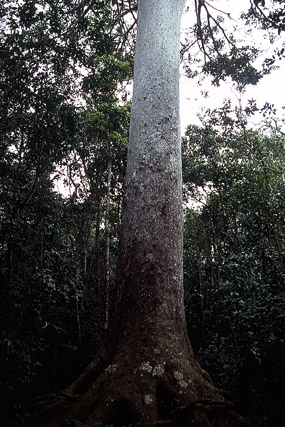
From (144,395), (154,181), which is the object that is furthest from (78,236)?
(144,395)

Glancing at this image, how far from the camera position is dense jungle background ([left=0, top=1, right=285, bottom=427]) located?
311cm

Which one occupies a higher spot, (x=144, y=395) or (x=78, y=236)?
(x=78, y=236)

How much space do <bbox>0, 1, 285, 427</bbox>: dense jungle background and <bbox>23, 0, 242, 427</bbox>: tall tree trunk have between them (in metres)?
0.72

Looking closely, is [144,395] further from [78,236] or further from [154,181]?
[78,236]

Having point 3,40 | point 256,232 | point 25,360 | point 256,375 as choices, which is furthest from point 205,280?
point 3,40

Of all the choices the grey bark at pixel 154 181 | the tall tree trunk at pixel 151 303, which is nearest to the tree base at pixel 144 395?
the tall tree trunk at pixel 151 303

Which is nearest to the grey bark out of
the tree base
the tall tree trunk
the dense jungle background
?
the tall tree trunk

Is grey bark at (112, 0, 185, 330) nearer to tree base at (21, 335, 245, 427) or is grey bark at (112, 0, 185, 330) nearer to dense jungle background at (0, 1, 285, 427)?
tree base at (21, 335, 245, 427)

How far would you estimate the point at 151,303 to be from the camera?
80.6 inches

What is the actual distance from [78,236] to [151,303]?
5.67m

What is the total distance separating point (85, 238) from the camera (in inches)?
329

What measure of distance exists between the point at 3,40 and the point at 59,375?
250 inches

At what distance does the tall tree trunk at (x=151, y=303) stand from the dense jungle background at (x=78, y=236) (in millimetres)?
720

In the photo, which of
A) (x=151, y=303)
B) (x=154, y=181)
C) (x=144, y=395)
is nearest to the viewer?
(x=144, y=395)
